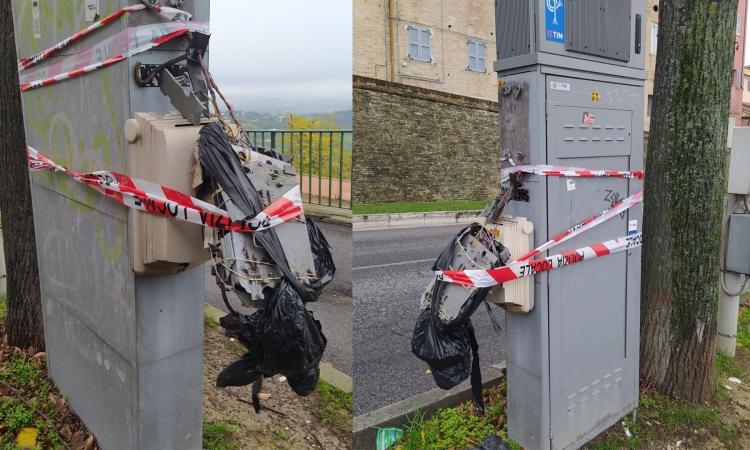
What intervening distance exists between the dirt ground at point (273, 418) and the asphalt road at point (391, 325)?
26 centimetres

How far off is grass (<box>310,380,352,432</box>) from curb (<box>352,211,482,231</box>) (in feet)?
24.4

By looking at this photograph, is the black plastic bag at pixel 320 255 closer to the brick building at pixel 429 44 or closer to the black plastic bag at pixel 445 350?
the black plastic bag at pixel 445 350

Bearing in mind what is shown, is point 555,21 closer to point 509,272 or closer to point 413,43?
point 509,272

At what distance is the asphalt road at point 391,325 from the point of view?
4418 millimetres

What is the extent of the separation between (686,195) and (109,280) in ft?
11.0

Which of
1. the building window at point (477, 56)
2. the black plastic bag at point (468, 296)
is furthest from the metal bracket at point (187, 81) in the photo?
the building window at point (477, 56)

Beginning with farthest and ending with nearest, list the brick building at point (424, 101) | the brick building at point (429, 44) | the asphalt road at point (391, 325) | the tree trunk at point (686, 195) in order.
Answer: the brick building at point (429, 44)
the brick building at point (424, 101)
the asphalt road at point (391, 325)
the tree trunk at point (686, 195)

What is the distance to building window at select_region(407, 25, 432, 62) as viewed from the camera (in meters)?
20.5

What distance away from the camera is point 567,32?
2.82 m

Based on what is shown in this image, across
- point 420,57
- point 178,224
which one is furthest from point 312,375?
point 420,57

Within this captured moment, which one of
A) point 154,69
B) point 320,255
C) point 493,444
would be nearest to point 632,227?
point 493,444

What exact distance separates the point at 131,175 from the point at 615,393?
2.89 metres

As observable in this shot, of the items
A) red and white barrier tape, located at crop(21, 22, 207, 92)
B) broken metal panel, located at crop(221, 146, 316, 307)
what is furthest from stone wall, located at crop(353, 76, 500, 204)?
broken metal panel, located at crop(221, 146, 316, 307)

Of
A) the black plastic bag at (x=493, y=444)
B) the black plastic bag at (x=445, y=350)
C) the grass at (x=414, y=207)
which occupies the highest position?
the black plastic bag at (x=445, y=350)
